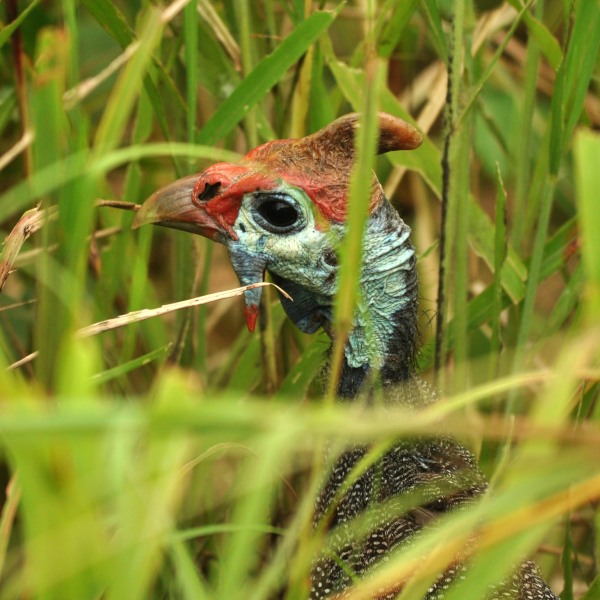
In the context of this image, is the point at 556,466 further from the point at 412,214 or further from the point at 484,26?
the point at 412,214

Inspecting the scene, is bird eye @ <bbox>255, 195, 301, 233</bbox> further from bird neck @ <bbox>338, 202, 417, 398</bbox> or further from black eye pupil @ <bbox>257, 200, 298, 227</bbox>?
bird neck @ <bbox>338, 202, 417, 398</bbox>

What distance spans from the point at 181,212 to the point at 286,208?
0.70 ft

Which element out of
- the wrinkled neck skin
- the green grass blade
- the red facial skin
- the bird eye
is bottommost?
the wrinkled neck skin

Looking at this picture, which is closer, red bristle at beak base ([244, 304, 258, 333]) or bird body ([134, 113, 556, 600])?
bird body ([134, 113, 556, 600])

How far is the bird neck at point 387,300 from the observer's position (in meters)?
2.04

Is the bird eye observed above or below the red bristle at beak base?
above

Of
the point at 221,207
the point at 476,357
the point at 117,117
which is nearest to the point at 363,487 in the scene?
the point at 221,207

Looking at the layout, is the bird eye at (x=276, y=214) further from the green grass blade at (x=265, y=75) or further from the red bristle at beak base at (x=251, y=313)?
the green grass blade at (x=265, y=75)

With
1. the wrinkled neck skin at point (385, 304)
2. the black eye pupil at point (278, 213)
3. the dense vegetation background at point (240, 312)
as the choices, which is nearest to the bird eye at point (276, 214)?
the black eye pupil at point (278, 213)

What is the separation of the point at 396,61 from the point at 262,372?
1.89 m

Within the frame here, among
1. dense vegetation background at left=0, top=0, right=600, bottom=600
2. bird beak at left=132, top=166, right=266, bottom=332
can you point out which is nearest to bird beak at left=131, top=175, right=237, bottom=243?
bird beak at left=132, top=166, right=266, bottom=332

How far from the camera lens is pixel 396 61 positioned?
4.06 metres

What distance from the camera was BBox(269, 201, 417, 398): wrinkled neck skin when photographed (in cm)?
204

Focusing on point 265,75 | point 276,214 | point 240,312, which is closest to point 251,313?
point 276,214
